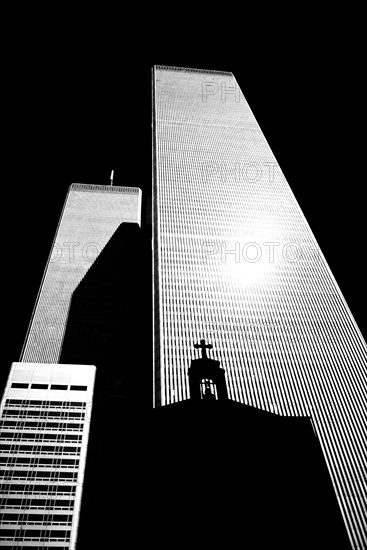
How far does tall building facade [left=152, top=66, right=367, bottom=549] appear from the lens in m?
83.2

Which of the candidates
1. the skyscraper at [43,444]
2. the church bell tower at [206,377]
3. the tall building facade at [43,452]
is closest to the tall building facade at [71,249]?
the skyscraper at [43,444]

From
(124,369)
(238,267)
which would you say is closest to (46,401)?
(124,369)

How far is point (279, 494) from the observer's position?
682 inches

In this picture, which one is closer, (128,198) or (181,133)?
(181,133)

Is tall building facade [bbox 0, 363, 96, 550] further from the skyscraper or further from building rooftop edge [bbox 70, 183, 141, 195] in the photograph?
building rooftop edge [bbox 70, 183, 141, 195]

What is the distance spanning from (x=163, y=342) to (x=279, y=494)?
72.7 metres

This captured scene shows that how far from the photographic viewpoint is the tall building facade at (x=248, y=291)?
83.2m

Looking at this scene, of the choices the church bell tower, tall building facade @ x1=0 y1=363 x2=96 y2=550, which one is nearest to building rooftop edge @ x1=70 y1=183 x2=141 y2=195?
tall building facade @ x1=0 y1=363 x2=96 y2=550

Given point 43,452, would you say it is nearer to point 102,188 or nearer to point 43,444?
A: point 43,444

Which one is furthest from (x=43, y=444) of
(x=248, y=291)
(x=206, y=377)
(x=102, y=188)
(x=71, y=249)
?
(x=102, y=188)

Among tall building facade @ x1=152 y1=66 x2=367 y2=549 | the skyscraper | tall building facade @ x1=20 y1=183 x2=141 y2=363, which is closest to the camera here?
the skyscraper

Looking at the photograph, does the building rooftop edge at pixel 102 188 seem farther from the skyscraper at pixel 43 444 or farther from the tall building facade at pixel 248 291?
the skyscraper at pixel 43 444

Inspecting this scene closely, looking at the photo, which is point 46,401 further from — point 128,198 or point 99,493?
point 128,198

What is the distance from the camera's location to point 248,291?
106m
